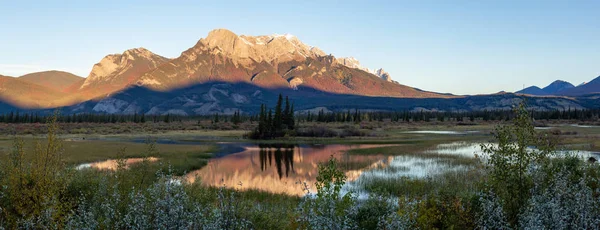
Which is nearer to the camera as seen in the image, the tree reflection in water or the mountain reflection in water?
the mountain reflection in water

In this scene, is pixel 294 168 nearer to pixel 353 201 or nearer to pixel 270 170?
pixel 270 170

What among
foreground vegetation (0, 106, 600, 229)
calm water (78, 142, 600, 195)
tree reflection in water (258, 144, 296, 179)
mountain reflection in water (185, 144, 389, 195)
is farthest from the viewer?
tree reflection in water (258, 144, 296, 179)

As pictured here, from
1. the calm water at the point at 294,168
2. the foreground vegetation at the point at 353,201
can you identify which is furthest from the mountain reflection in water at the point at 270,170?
the foreground vegetation at the point at 353,201

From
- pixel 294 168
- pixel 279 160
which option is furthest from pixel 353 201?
pixel 279 160

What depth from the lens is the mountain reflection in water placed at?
30.7m

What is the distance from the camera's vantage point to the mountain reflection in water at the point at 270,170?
3067 centimetres

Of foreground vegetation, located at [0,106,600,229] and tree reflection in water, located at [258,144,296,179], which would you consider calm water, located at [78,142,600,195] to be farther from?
foreground vegetation, located at [0,106,600,229]

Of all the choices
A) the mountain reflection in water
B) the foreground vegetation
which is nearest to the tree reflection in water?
the mountain reflection in water

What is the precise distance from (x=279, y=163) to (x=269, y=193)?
1811 cm

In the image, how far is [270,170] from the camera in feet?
130

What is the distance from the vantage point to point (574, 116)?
6708 inches

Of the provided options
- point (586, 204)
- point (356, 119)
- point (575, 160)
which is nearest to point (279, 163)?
point (575, 160)

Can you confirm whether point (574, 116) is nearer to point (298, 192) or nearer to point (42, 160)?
point (298, 192)

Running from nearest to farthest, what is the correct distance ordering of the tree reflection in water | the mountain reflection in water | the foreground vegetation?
the foreground vegetation
the mountain reflection in water
the tree reflection in water
